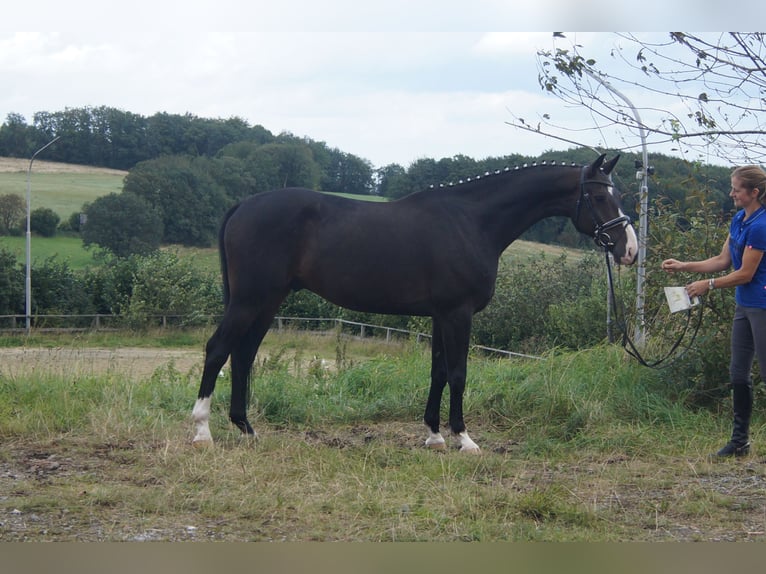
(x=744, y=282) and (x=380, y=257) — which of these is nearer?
(x=744, y=282)

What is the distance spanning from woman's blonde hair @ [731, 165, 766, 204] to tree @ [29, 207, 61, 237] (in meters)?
47.3

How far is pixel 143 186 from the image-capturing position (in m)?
43.2

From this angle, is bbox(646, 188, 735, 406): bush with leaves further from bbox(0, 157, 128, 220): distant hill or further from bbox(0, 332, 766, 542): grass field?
bbox(0, 157, 128, 220): distant hill

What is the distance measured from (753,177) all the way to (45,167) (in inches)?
2105

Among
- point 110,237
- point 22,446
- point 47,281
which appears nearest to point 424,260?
point 22,446

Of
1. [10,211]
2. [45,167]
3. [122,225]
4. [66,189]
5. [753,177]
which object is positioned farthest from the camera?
[45,167]

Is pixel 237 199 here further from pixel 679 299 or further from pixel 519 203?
pixel 679 299

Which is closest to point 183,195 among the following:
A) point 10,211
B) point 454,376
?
point 10,211

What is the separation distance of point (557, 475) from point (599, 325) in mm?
12631

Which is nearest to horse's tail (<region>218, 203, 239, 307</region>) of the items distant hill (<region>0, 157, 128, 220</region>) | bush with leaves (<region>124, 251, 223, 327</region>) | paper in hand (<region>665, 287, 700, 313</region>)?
paper in hand (<region>665, 287, 700, 313</region>)

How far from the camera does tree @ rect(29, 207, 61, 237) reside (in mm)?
45872

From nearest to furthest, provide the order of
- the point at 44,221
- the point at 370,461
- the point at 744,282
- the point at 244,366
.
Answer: the point at 744,282, the point at 370,461, the point at 244,366, the point at 44,221

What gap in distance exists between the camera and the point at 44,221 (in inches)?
1838

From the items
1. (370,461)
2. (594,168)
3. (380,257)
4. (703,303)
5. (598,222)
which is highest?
(594,168)
